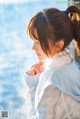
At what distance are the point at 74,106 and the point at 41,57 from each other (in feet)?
0.79

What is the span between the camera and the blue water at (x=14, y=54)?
1.96m

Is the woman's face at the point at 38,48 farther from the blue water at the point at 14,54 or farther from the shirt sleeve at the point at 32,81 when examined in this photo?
the blue water at the point at 14,54

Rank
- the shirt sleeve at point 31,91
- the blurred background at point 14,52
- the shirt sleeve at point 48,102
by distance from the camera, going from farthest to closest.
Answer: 1. the blurred background at point 14,52
2. the shirt sleeve at point 31,91
3. the shirt sleeve at point 48,102

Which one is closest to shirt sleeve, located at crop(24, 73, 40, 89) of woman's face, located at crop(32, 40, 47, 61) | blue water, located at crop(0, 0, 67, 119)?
woman's face, located at crop(32, 40, 47, 61)

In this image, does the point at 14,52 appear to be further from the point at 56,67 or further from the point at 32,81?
the point at 56,67

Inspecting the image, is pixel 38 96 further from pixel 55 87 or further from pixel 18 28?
pixel 18 28

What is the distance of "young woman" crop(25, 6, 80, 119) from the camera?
1298 millimetres

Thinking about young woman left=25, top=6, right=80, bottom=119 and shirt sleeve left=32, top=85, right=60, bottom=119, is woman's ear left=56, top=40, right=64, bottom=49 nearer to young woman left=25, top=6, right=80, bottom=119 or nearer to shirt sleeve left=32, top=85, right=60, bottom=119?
young woman left=25, top=6, right=80, bottom=119

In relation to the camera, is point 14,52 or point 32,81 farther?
point 14,52

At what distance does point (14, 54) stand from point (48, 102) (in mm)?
713

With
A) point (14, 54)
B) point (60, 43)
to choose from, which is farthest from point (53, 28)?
point (14, 54)

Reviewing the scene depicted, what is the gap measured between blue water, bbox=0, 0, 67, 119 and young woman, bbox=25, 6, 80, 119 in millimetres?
567

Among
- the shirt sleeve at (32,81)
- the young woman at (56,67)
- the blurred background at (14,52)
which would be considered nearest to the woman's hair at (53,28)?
the young woman at (56,67)

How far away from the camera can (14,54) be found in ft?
6.43
